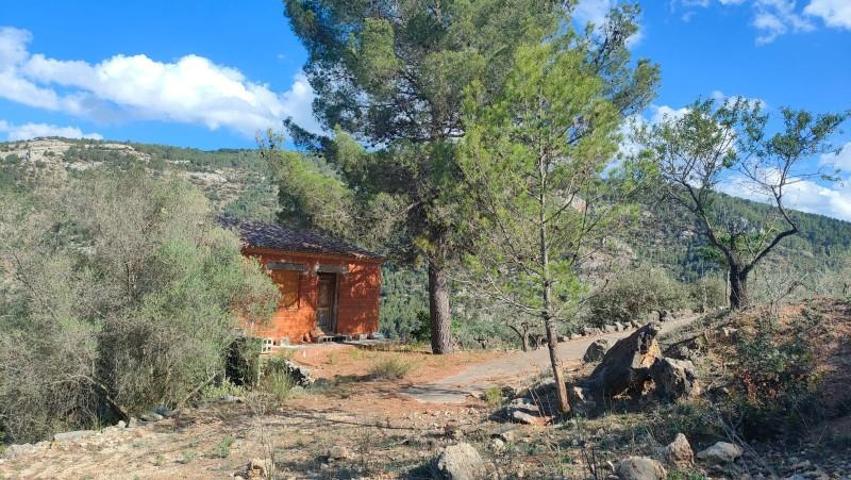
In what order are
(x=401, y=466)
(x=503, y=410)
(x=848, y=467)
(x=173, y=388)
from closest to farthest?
(x=848, y=467) < (x=401, y=466) < (x=503, y=410) < (x=173, y=388)

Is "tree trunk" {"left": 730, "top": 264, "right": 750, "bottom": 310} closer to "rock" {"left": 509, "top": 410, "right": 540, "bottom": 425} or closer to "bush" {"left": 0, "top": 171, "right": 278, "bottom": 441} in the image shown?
"rock" {"left": 509, "top": 410, "right": 540, "bottom": 425}

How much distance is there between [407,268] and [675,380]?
9.82m

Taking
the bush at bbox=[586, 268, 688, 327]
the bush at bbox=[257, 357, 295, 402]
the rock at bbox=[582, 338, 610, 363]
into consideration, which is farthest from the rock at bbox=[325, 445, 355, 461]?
the bush at bbox=[586, 268, 688, 327]

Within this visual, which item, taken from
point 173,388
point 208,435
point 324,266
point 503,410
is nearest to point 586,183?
point 503,410

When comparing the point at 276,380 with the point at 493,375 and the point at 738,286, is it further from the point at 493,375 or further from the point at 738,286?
the point at 738,286

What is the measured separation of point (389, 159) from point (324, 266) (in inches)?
222

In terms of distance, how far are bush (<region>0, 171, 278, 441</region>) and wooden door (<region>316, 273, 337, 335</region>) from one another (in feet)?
23.2

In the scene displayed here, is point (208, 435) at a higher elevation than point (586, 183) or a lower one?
lower

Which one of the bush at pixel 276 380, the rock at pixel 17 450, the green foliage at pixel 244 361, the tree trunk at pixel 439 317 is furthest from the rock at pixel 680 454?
the tree trunk at pixel 439 317

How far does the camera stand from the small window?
16.7 m

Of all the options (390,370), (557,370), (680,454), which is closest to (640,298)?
(390,370)

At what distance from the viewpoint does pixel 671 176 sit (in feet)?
40.4

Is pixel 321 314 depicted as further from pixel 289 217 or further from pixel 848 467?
pixel 848 467

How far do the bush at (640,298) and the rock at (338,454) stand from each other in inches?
525
